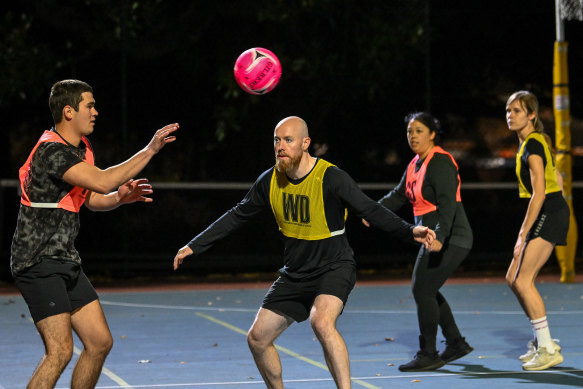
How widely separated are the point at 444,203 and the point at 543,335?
1.46 meters

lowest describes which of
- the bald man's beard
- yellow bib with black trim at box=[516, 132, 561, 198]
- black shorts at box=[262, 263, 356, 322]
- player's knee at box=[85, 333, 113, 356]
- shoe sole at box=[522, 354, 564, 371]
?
shoe sole at box=[522, 354, 564, 371]

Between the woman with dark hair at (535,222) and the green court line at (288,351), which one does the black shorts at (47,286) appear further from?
the woman with dark hair at (535,222)

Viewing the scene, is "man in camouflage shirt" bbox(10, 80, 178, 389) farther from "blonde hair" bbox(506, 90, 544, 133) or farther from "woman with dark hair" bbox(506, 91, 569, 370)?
"blonde hair" bbox(506, 90, 544, 133)

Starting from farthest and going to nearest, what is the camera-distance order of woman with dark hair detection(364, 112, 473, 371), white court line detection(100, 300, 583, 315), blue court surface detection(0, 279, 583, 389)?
white court line detection(100, 300, 583, 315), woman with dark hair detection(364, 112, 473, 371), blue court surface detection(0, 279, 583, 389)

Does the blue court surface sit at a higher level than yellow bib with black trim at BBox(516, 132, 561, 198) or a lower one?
lower

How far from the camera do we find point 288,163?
24.8ft

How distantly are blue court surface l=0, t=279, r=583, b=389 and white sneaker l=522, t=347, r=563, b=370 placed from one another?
7cm

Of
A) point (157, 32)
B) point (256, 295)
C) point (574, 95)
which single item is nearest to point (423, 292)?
point (256, 295)

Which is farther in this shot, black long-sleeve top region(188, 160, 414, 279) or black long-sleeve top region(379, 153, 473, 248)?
black long-sleeve top region(379, 153, 473, 248)

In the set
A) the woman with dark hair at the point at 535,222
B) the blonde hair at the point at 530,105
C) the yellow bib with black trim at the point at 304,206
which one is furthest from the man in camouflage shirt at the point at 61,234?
the blonde hair at the point at 530,105

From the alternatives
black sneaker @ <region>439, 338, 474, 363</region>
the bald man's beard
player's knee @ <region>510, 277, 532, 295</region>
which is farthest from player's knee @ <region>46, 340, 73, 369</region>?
player's knee @ <region>510, 277, 532, 295</region>

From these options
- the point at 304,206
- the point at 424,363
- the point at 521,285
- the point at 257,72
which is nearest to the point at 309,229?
the point at 304,206

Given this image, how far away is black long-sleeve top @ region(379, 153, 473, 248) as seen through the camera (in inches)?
371

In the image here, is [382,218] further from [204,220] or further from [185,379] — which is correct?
[204,220]
